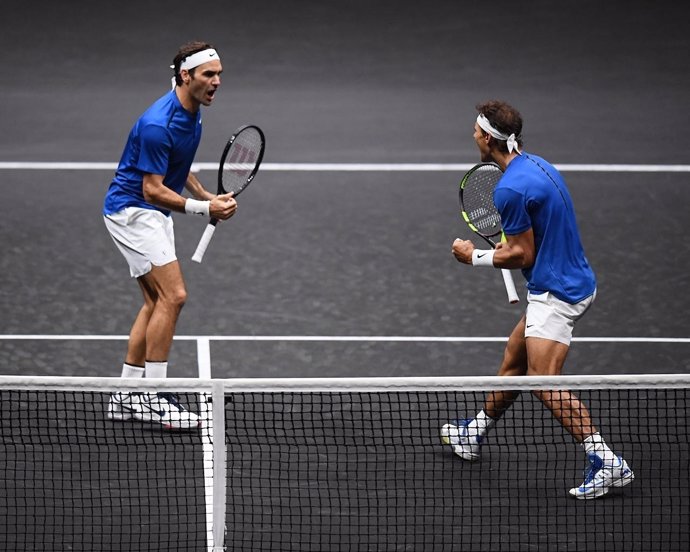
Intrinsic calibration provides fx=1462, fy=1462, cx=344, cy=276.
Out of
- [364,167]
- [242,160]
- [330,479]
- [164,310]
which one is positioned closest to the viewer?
[330,479]

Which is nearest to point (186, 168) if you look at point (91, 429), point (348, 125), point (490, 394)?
point (91, 429)

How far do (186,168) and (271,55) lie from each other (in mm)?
7395

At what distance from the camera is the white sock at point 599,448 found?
23.4ft

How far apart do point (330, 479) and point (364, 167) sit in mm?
5789

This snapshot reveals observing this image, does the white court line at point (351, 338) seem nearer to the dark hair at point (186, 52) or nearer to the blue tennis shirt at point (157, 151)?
the blue tennis shirt at point (157, 151)

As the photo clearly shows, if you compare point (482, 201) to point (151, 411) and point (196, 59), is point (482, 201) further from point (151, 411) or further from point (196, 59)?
point (151, 411)

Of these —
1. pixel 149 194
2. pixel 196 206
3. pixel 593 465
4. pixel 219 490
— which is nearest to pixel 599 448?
pixel 593 465

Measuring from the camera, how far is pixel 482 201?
805 centimetres

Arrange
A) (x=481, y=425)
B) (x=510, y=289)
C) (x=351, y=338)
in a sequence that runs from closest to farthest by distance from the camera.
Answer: (x=481, y=425) → (x=510, y=289) → (x=351, y=338)

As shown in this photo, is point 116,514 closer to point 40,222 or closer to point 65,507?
point 65,507

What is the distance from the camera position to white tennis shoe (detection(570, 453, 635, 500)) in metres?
7.16

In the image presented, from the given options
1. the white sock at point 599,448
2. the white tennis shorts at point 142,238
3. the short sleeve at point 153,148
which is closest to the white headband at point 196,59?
the short sleeve at point 153,148

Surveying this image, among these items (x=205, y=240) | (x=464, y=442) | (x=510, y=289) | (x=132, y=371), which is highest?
(x=205, y=240)

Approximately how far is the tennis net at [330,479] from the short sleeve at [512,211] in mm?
805
